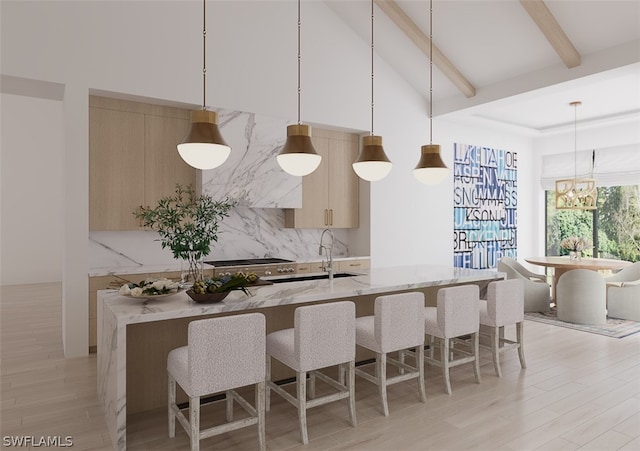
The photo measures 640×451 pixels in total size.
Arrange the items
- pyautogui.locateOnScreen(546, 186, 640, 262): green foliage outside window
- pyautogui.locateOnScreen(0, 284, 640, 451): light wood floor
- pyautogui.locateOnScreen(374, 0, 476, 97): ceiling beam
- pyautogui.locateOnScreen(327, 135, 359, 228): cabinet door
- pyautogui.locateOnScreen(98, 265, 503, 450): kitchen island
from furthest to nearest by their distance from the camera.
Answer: pyautogui.locateOnScreen(546, 186, 640, 262): green foliage outside window → pyautogui.locateOnScreen(327, 135, 359, 228): cabinet door → pyautogui.locateOnScreen(374, 0, 476, 97): ceiling beam → pyautogui.locateOnScreen(0, 284, 640, 451): light wood floor → pyautogui.locateOnScreen(98, 265, 503, 450): kitchen island

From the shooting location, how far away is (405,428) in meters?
2.74

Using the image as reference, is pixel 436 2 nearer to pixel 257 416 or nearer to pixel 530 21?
pixel 530 21

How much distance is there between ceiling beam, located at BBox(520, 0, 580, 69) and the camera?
4422mm

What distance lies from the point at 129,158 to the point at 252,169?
1.32m

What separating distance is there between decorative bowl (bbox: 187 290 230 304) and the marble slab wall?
234cm

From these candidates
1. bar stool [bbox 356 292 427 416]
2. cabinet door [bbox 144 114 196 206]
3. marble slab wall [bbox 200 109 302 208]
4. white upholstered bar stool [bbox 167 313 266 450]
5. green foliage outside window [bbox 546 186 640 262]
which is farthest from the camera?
green foliage outside window [bbox 546 186 640 262]

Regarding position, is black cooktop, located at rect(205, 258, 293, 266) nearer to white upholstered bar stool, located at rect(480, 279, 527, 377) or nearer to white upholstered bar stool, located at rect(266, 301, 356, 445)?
white upholstered bar stool, located at rect(266, 301, 356, 445)

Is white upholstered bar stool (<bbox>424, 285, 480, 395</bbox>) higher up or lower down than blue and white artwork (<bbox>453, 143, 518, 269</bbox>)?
lower down

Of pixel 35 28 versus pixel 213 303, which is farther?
pixel 35 28

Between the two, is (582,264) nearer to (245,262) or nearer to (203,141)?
(245,262)

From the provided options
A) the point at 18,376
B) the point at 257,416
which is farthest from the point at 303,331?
the point at 18,376

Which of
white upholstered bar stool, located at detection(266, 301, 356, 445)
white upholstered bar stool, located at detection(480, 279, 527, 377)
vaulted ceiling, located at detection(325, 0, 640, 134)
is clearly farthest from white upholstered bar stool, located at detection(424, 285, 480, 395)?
vaulted ceiling, located at detection(325, 0, 640, 134)

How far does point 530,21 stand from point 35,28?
4938mm

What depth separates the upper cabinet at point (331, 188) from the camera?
5.71m
